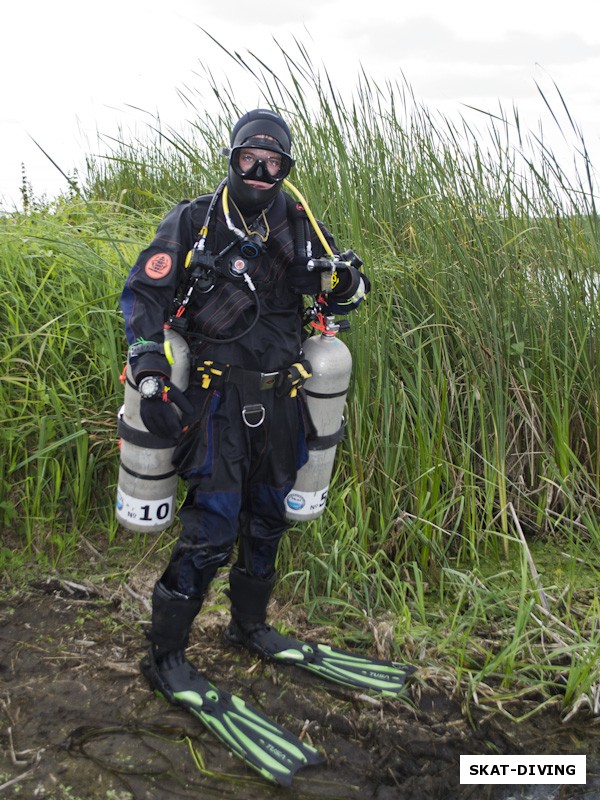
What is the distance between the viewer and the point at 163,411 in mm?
2748

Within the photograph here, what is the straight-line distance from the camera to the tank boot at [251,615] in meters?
3.39

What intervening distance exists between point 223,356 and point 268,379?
0.20m

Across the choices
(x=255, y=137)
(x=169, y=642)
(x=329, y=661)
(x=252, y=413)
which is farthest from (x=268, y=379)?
(x=329, y=661)

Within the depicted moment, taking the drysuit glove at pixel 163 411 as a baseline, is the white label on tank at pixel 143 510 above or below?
below

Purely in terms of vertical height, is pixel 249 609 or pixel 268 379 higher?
pixel 268 379

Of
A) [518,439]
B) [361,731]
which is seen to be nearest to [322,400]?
[361,731]

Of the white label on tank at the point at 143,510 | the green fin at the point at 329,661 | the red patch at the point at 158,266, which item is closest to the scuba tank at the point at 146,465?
the white label on tank at the point at 143,510

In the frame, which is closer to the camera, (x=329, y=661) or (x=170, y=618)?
(x=170, y=618)

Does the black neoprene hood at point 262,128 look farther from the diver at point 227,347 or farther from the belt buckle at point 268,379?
the belt buckle at point 268,379

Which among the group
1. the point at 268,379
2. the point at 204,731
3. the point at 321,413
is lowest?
the point at 204,731

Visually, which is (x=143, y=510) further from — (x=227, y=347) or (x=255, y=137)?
(x=255, y=137)

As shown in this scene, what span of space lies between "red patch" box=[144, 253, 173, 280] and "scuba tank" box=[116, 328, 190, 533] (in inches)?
9.0

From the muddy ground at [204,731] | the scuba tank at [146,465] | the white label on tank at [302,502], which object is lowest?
the muddy ground at [204,731]

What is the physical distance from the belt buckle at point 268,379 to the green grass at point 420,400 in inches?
40.0
